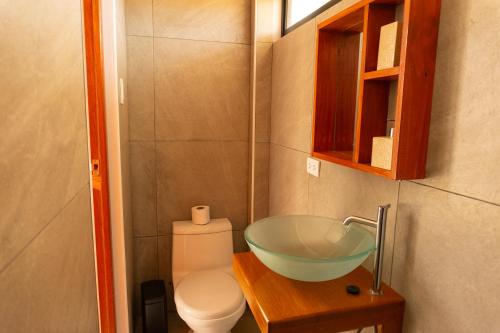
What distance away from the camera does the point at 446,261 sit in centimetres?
87

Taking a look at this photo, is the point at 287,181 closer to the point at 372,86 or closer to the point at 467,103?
the point at 372,86

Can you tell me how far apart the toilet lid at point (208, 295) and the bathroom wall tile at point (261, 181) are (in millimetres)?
523

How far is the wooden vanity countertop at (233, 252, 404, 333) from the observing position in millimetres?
928

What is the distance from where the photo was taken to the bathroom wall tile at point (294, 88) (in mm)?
1643

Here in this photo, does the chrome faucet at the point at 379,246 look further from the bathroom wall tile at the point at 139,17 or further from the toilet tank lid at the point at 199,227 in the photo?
the bathroom wall tile at the point at 139,17

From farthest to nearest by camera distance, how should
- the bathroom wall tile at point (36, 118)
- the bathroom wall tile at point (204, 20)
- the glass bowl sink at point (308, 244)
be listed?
the bathroom wall tile at point (204, 20) → the glass bowl sink at point (308, 244) → the bathroom wall tile at point (36, 118)

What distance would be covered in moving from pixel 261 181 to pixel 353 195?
3.54 ft

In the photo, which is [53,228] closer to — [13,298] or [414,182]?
[13,298]

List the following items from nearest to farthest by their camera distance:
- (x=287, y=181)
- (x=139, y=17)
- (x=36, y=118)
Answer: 1. (x=36, y=118)
2. (x=287, y=181)
3. (x=139, y=17)

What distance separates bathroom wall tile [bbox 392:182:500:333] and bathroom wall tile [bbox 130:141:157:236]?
1.70 m

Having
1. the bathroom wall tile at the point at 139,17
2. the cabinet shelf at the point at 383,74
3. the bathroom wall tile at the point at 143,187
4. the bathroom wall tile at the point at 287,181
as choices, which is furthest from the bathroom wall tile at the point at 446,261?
the bathroom wall tile at the point at 139,17

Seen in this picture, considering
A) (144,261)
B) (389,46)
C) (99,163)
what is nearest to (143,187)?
(144,261)

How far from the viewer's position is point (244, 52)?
2309 millimetres

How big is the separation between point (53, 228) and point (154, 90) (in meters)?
1.67
